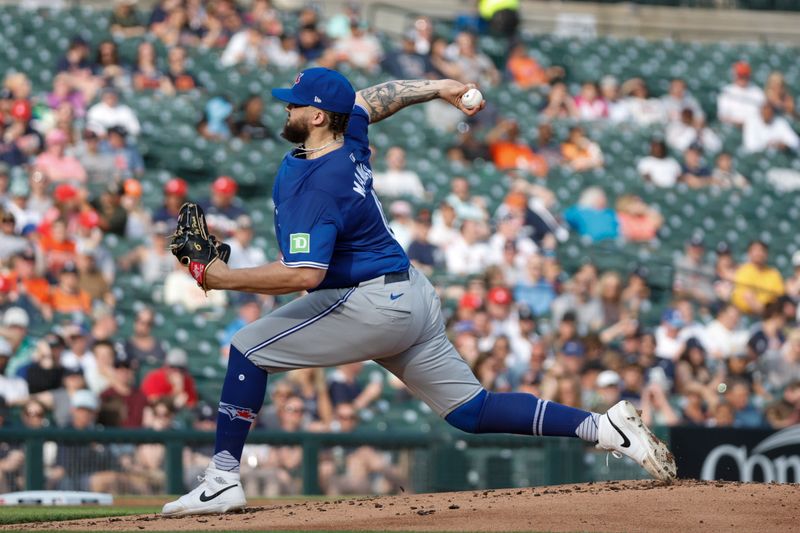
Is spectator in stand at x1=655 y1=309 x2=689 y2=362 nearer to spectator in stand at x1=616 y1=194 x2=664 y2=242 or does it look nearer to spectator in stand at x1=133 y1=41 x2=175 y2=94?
spectator in stand at x1=616 y1=194 x2=664 y2=242

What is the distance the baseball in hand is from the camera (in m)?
6.34

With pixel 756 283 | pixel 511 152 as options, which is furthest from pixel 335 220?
pixel 511 152

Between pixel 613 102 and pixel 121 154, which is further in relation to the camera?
pixel 613 102

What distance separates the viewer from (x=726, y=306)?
13688 mm

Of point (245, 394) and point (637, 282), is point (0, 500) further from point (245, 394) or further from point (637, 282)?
point (637, 282)

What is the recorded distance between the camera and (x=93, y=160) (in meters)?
13.1

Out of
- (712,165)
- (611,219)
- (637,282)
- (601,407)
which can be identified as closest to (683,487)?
(601,407)

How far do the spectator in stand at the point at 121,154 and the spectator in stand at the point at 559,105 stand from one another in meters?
5.76

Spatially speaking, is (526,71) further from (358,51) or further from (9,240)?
(9,240)

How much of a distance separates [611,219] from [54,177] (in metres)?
A: 5.95

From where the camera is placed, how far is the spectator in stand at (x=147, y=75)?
1490 cm

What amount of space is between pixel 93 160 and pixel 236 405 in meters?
7.76

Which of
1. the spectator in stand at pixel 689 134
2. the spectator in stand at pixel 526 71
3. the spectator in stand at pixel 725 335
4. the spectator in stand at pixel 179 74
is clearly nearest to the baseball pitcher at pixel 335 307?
the spectator in stand at pixel 725 335

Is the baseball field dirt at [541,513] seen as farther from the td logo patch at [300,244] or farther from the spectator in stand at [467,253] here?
the spectator in stand at [467,253]
